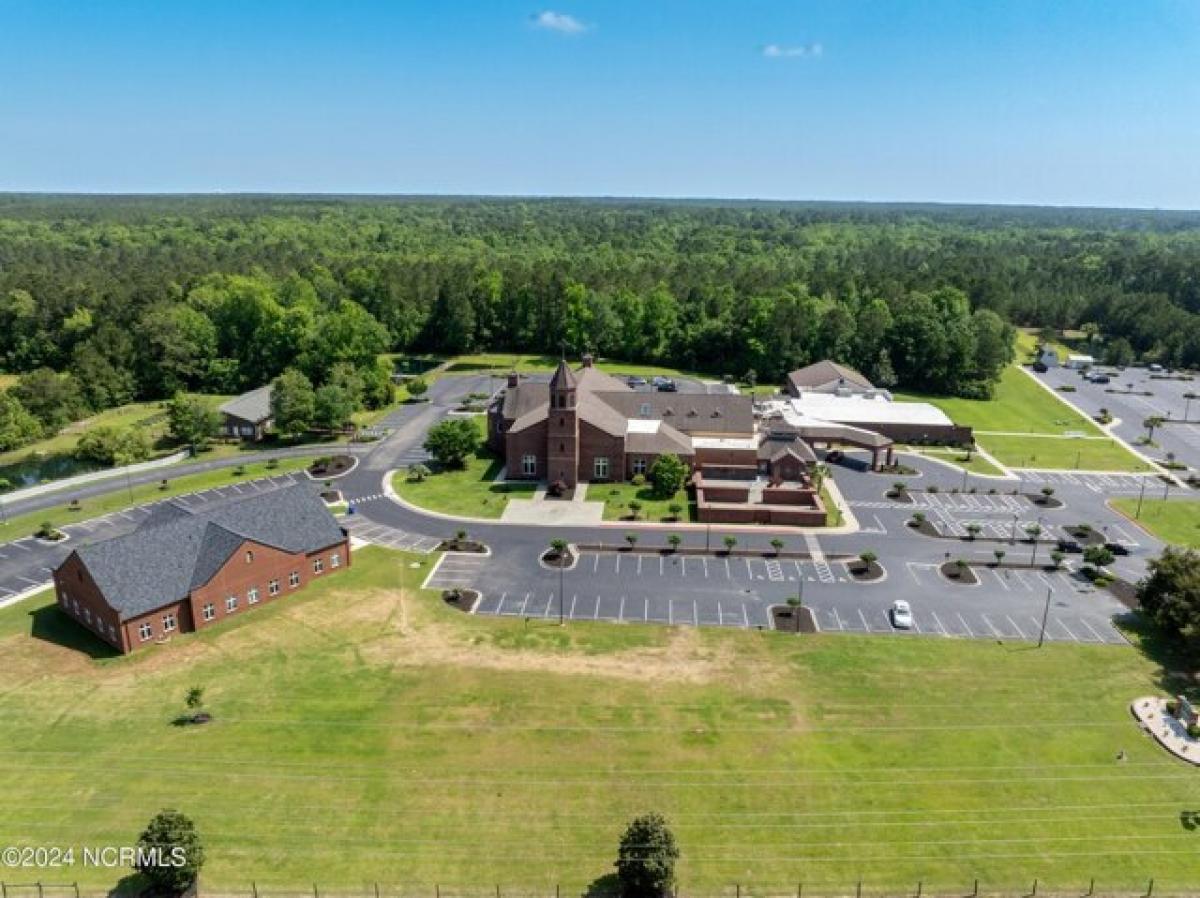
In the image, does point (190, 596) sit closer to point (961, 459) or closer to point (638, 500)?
point (638, 500)

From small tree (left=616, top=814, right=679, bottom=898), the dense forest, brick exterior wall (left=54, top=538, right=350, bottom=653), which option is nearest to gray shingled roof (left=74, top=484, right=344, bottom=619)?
brick exterior wall (left=54, top=538, right=350, bottom=653)

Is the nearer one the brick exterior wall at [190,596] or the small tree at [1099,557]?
the brick exterior wall at [190,596]

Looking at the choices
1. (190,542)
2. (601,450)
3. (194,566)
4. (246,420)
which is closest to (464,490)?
(601,450)

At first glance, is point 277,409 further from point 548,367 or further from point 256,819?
point 256,819

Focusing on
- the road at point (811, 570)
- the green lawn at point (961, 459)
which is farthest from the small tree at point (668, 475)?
the green lawn at point (961, 459)

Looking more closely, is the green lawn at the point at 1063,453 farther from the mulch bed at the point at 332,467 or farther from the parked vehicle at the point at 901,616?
the mulch bed at the point at 332,467

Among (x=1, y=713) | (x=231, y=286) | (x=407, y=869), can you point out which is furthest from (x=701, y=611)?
(x=231, y=286)
